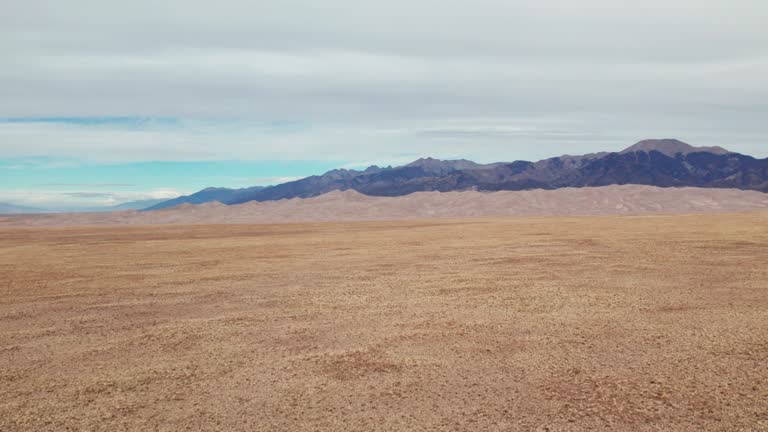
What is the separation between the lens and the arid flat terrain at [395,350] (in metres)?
9.44

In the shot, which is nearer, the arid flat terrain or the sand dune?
the arid flat terrain

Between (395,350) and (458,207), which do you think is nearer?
(395,350)

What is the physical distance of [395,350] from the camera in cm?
1316

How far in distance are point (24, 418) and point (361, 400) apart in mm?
5537

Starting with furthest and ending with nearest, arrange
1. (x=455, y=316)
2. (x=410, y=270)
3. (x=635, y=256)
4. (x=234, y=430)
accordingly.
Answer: (x=635, y=256) < (x=410, y=270) < (x=455, y=316) < (x=234, y=430)

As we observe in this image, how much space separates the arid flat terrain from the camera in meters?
9.44

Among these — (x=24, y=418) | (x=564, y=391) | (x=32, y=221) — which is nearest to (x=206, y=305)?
(x=24, y=418)

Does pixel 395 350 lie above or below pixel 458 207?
above

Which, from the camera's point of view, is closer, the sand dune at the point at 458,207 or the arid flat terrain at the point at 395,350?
the arid flat terrain at the point at 395,350

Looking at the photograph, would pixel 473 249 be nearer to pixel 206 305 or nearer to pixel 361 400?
pixel 206 305

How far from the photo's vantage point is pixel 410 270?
27141 mm

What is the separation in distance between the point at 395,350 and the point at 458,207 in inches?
5206

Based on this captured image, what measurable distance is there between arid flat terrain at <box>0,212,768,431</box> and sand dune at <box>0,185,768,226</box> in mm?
109018

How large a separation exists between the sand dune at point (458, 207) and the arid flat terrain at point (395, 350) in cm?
10902
